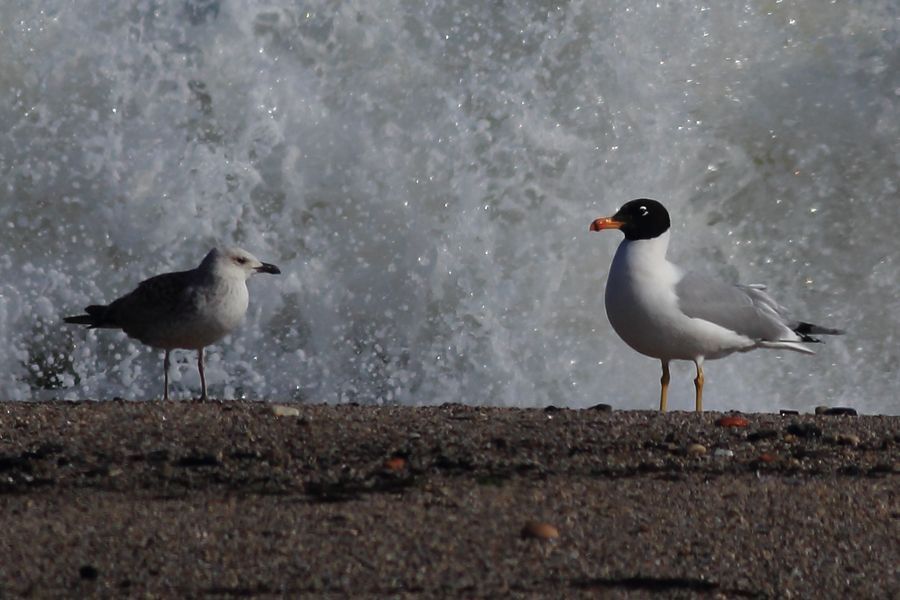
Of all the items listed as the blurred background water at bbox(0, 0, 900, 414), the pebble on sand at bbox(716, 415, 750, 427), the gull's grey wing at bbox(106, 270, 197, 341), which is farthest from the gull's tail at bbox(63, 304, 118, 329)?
the pebble on sand at bbox(716, 415, 750, 427)

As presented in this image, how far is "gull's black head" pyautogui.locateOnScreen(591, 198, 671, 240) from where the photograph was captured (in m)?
6.84

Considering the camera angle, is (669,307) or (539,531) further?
(669,307)

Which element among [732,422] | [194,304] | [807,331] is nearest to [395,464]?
[732,422]

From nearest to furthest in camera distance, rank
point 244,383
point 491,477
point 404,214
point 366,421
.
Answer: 1. point 491,477
2. point 366,421
3. point 244,383
4. point 404,214

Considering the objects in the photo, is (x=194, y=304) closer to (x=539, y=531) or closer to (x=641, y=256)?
(x=641, y=256)

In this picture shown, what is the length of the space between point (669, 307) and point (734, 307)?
41cm

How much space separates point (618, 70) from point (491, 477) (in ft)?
16.3

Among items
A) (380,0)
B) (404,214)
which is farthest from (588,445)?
(380,0)

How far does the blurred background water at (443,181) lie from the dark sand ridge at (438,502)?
6.87ft

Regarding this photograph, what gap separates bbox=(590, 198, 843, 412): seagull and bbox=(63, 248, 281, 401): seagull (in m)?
1.49

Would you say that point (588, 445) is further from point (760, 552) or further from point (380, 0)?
point (380, 0)

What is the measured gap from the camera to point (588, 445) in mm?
5082

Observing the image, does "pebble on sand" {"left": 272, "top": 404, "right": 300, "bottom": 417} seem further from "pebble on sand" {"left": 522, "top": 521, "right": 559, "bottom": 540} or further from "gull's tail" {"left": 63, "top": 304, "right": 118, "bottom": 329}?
"pebble on sand" {"left": 522, "top": 521, "right": 559, "bottom": 540}

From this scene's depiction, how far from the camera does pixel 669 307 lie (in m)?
6.48
